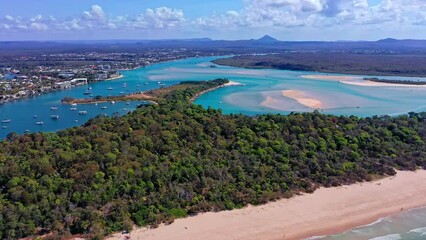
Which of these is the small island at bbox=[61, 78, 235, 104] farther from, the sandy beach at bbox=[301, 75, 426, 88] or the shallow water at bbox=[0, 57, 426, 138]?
the sandy beach at bbox=[301, 75, 426, 88]

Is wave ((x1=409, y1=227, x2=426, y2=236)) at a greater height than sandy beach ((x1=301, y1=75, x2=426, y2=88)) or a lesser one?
lesser

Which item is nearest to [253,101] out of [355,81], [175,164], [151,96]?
[151,96]

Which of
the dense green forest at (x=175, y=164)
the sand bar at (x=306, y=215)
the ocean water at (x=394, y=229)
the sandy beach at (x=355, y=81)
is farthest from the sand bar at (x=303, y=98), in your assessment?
the ocean water at (x=394, y=229)

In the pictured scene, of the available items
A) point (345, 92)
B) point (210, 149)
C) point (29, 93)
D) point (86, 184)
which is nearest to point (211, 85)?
point (345, 92)

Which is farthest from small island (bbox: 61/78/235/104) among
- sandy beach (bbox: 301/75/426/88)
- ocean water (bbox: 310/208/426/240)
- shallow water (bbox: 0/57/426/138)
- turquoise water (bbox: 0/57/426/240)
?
ocean water (bbox: 310/208/426/240)

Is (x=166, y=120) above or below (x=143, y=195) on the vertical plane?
above

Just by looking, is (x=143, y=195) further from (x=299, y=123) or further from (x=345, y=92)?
(x=345, y=92)
